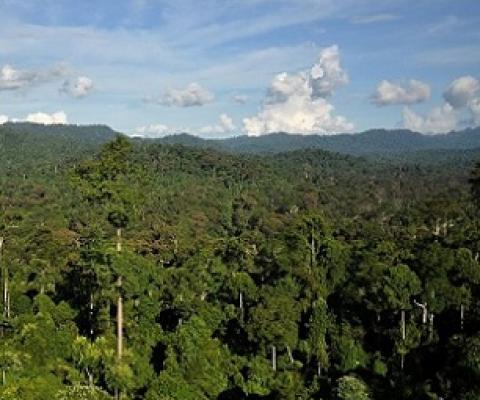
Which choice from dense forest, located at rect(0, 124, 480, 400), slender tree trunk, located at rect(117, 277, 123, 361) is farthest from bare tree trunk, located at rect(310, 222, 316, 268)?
slender tree trunk, located at rect(117, 277, 123, 361)

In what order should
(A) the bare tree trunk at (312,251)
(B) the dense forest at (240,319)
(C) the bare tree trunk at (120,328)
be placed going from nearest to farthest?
(B) the dense forest at (240,319)
(C) the bare tree trunk at (120,328)
(A) the bare tree trunk at (312,251)

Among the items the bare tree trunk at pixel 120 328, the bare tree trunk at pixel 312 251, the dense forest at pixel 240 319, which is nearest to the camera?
the dense forest at pixel 240 319

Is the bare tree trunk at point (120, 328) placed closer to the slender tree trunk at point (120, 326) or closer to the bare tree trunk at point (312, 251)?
the slender tree trunk at point (120, 326)

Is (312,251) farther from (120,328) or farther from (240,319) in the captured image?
(120,328)

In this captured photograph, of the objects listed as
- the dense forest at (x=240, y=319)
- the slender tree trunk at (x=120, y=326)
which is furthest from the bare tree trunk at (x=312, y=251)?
the slender tree trunk at (x=120, y=326)

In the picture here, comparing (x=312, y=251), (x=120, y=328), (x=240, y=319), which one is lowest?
(x=240, y=319)

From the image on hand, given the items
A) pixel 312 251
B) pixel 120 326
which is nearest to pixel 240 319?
pixel 120 326

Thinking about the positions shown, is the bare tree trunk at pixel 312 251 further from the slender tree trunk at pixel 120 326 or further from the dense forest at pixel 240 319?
the slender tree trunk at pixel 120 326

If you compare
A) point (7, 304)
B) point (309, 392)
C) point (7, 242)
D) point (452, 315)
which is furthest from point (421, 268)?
point (7, 242)

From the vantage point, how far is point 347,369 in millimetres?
35562

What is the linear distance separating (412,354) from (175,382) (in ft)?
38.7

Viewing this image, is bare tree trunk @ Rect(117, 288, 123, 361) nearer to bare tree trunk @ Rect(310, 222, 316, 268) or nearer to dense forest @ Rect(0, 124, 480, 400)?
dense forest @ Rect(0, 124, 480, 400)

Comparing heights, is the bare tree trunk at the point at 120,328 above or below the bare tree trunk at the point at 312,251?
below

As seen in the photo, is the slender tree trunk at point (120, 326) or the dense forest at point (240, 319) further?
the slender tree trunk at point (120, 326)
